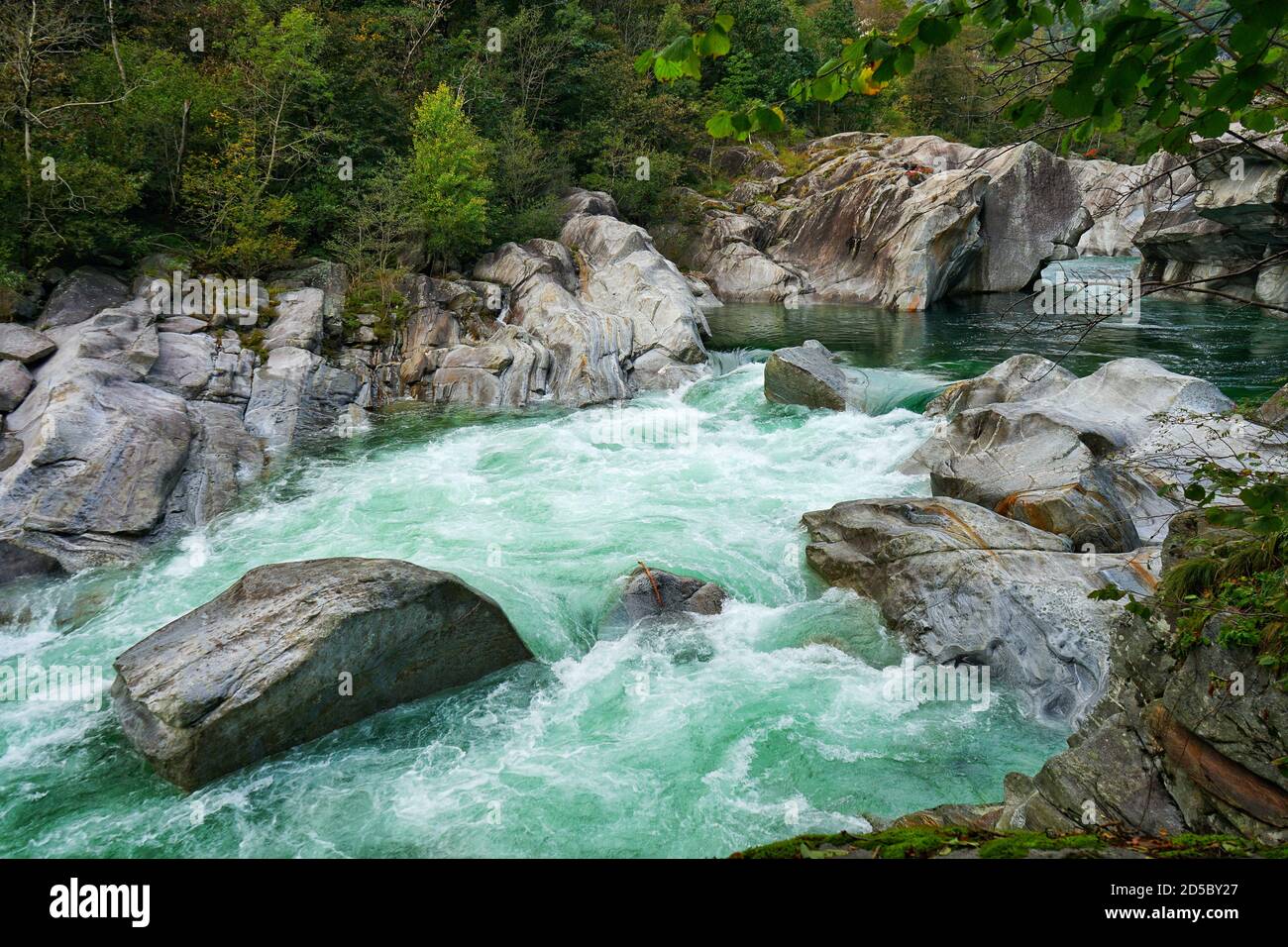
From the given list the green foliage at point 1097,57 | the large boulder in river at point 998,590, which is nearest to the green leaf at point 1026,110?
the green foliage at point 1097,57

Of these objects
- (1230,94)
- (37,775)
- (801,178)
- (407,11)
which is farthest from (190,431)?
(801,178)

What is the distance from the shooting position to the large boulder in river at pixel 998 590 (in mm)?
8078

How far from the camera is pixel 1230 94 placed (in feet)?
9.69

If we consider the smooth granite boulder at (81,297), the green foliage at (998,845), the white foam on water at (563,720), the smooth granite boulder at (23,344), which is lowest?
the white foam on water at (563,720)

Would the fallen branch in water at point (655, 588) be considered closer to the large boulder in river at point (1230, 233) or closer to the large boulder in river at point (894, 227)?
the large boulder in river at point (1230, 233)

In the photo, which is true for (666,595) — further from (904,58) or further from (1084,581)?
(904,58)

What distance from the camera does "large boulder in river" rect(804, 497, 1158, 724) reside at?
808 cm

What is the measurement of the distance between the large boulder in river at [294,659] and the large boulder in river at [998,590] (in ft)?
15.0
